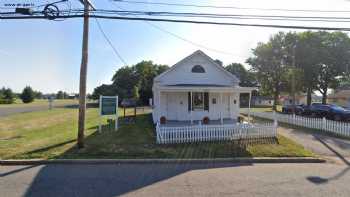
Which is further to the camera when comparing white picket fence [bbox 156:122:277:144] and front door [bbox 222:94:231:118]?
front door [bbox 222:94:231:118]

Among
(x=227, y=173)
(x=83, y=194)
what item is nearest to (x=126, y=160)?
(x=83, y=194)

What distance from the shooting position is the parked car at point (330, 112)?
21.0 m

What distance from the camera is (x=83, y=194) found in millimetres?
5211

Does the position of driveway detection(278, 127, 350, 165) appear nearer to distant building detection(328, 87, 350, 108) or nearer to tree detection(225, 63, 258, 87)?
distant building detection(328, 87, 350, 108)

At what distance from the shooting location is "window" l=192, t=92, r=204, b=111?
18.2m

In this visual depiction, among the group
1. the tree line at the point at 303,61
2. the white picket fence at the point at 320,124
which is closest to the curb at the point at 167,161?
the white picket fence at the point at 320,124

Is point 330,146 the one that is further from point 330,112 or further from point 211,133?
point 330,112

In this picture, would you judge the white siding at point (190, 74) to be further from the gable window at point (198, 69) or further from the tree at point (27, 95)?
the tree at point (27, 95)

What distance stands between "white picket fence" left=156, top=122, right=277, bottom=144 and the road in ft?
10.0

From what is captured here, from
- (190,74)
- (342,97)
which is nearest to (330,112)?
(190,74)

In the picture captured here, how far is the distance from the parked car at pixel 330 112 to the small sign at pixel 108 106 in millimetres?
19113

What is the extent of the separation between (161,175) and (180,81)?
12560 millimetres

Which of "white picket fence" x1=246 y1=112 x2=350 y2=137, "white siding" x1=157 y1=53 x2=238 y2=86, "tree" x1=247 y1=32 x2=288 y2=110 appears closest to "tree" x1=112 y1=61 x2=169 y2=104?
"tree" x1=247 y1=32 x2=288 y2=110

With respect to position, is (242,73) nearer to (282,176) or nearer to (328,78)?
(328,78)
